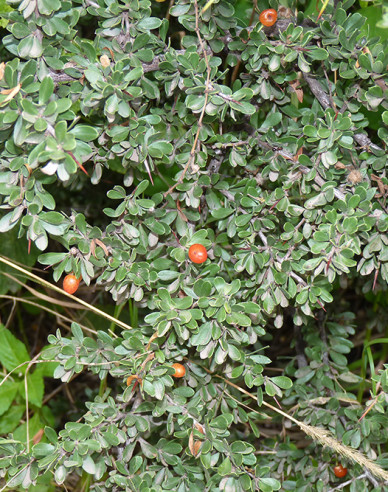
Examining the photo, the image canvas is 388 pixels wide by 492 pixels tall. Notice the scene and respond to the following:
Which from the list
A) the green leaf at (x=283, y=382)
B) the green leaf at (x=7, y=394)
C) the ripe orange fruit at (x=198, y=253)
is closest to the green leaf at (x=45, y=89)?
the ripe orange fruit at (x=198, y=253)

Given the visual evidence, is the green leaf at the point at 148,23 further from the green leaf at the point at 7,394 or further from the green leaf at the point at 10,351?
the green leaf at the point at 7,394

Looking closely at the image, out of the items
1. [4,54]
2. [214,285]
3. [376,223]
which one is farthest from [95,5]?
[376,223]

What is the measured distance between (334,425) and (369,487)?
23 centimetres

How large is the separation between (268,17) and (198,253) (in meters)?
0.57

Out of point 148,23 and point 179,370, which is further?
point 179,370

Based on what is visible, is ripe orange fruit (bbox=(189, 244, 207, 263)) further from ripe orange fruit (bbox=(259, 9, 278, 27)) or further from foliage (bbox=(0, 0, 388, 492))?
ripe orange fruit (bbox=(259, 9, 278, 27))

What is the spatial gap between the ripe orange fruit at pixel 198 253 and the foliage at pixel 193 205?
39 millimetres

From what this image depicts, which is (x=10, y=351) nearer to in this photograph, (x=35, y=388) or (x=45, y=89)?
(x=35, y=388)

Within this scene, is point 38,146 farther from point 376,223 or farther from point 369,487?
point 369,487

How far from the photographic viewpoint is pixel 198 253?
1369 mm

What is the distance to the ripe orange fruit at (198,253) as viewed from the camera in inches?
53.9

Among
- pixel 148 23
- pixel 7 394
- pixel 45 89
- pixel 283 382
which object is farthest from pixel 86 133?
pixel 7 394

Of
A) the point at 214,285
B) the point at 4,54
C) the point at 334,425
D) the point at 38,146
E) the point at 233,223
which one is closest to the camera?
the point at 38,146

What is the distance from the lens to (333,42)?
4.61 feet
